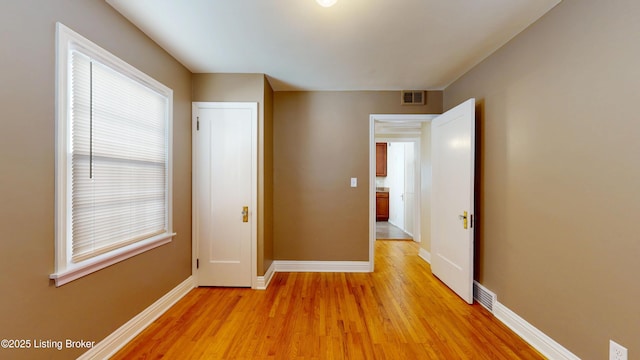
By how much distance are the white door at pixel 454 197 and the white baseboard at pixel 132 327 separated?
2.95m

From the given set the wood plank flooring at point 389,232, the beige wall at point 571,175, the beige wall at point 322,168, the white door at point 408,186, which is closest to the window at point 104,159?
the beige wall at point 322,168

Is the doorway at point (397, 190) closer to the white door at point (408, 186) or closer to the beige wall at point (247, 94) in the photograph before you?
the white door at point (408, 186)

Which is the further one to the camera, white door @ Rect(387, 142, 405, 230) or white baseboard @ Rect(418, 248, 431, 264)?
white door @ Rect(387, 142, 405, 230)

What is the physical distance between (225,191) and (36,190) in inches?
62.1

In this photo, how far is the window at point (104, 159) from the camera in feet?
4.76

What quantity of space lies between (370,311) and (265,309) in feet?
3.32

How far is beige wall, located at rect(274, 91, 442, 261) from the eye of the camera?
11.1 feet

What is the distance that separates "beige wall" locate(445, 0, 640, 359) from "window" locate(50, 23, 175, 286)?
3093 millimetres

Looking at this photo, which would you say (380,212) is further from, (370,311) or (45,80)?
(45,80)

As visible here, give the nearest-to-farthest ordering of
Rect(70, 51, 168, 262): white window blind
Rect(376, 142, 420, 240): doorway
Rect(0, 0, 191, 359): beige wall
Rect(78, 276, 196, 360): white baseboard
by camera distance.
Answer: Rect(0, 0, 191, 359): beige wall, Rect(70, 51, 168, 262): white window blind, Rect(78, 276, 196, 360): white baseboard, Rect(376, 142, 420, 240): doorway

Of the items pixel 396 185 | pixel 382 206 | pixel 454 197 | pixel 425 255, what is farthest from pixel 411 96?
pixel 382 206

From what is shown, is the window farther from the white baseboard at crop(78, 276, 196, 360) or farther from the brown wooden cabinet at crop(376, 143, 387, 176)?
the brown wooden cabinet at crop(376, 143, 387, 176)

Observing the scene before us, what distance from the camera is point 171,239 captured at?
2443mm

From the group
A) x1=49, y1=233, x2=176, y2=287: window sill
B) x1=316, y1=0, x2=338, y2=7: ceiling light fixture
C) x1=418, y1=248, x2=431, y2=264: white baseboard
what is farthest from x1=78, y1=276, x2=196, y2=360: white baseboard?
x1=418, y1=248, x2=431, y2=264: white baseboard
